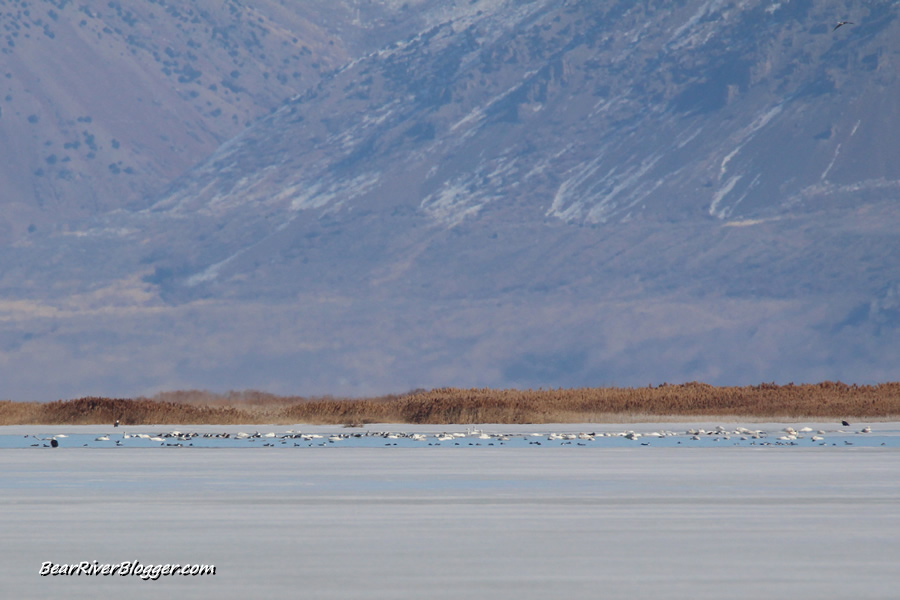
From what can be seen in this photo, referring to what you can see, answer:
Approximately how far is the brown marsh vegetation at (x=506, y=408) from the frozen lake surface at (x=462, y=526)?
26.4 m

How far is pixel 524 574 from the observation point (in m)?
16.2

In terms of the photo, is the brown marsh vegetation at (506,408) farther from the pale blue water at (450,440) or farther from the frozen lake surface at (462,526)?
the frozen lake surface at (462,526)

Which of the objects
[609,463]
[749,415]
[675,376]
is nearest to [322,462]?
[609,463]

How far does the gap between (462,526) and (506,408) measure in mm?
41967

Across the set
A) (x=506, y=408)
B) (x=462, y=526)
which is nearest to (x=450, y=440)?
(x=506, y=408)

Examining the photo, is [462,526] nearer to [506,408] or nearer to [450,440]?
[450,440]

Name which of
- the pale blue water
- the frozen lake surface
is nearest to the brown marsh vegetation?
the pale blue water

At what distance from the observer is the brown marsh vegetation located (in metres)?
61.5

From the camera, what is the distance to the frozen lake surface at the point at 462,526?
15.7m

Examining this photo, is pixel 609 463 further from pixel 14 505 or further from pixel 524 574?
pixel 524 574

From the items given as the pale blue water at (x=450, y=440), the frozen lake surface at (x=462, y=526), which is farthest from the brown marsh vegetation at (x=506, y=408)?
the frozen lake surface at (x=462, y=526)

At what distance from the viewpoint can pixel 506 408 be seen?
6244 centimetres

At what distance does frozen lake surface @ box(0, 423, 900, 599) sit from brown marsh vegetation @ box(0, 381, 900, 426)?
86.7 ft

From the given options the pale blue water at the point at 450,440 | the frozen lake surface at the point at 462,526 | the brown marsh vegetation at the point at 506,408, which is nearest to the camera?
the frozen lake surface at the point at 462,526
